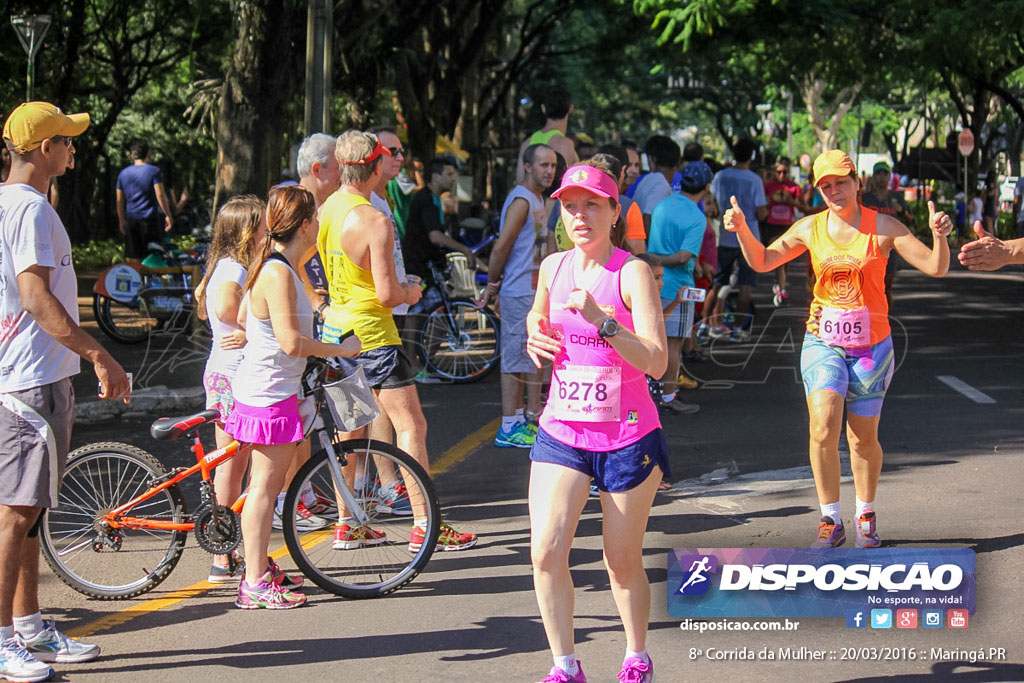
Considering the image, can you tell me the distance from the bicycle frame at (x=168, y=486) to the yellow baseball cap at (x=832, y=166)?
9.65 feet

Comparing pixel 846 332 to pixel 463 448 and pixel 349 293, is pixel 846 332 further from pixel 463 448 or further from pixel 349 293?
pixel 463 448

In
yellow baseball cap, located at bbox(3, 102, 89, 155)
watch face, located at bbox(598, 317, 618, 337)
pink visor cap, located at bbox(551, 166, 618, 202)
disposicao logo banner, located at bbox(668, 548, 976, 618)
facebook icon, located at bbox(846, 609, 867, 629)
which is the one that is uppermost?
yellow baseball cap, located at bbox(3, 102, 89, 155)

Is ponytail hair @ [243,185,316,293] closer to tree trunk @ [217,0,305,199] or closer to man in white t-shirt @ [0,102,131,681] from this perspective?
man in white t-shirt @ [0,102,131,681]

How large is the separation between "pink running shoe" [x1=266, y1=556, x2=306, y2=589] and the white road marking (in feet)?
22.3

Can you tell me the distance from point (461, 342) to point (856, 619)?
7598mm

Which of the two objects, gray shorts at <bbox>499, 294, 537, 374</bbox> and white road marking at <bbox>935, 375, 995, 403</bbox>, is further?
white road marking at <bbox>935, 375, 995, 403</bbox>

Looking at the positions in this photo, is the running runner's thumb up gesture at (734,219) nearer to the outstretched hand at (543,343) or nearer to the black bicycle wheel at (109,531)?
the outstretched hand at (543,343)

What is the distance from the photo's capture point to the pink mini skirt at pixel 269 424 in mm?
5410

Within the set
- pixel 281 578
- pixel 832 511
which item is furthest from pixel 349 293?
pixel 832 511

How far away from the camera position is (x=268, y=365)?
215 inches

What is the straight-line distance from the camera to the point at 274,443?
17.8 ft

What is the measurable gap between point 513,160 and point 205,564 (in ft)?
90.2

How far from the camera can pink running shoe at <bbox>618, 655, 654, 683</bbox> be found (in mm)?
4258

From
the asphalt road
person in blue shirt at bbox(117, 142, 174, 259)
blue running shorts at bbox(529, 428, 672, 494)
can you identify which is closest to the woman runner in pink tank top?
blue running shorts at bbox(529, 428, 672, 494)
